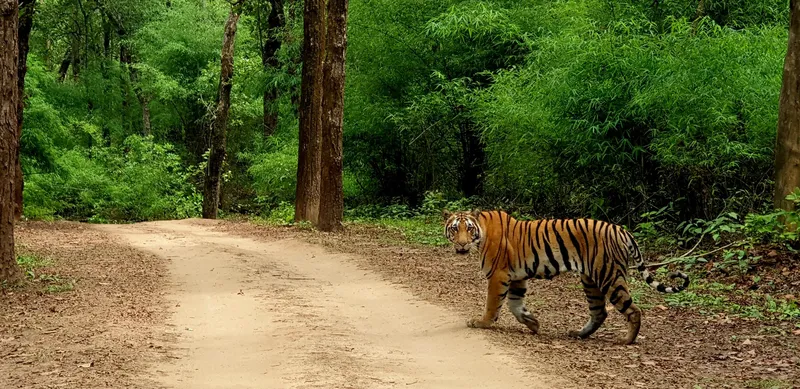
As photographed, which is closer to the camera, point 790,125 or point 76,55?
point 790,125

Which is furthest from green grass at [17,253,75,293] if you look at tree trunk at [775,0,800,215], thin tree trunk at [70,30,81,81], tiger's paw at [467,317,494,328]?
thin tree trunk at [70,30,81,81]

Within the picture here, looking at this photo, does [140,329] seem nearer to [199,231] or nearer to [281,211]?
[199,231]

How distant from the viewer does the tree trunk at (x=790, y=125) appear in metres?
11.7

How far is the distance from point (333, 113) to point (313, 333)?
35.4 ft

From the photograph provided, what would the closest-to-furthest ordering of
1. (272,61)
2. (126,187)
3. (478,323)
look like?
(478,323) → (126,187) → (272,61)

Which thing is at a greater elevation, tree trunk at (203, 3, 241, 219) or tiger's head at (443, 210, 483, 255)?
tree trunk at (203, 3, 241, 219)

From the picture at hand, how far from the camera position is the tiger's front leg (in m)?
8.45

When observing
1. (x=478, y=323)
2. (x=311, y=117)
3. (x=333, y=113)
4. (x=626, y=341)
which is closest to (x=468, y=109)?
(x=311, y=117)

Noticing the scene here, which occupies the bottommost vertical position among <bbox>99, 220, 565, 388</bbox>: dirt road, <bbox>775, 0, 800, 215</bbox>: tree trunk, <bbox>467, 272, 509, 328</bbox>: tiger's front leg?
<bbox>99, 220, 565, 388</bbox>: dirt road

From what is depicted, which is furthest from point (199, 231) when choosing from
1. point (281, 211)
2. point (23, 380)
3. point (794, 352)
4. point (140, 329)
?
point (794, 352)

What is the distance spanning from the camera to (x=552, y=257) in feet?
27.5

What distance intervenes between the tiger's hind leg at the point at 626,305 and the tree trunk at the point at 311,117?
13.4m

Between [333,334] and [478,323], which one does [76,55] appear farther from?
[478,323]

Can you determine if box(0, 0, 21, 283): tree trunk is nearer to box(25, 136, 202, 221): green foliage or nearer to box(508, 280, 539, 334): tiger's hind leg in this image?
box(508, 280, 539, 334): tiger's hind leg
